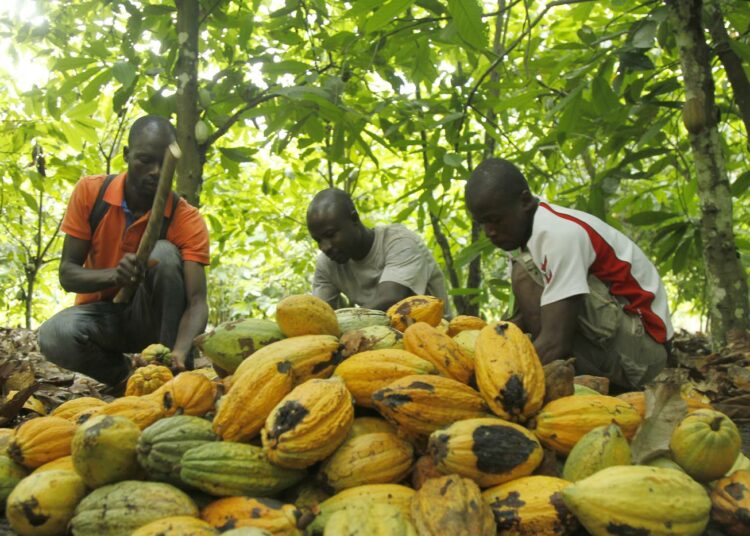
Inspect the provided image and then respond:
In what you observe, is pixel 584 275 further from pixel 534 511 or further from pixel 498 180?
pixel 534 511

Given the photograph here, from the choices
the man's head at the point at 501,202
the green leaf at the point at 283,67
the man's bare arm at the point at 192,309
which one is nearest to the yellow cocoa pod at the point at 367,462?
the man's head at the point at 501,202

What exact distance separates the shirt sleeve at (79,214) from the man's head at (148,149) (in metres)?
0.34

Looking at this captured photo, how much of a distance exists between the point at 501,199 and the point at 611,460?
1230 millimetres

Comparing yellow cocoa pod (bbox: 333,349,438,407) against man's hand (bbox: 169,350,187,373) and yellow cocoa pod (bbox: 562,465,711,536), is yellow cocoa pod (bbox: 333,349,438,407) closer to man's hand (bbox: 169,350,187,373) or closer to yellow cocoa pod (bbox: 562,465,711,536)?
yellow cocoa pod (bbox: 562,465,711,536)

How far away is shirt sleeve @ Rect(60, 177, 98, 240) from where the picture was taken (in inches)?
121

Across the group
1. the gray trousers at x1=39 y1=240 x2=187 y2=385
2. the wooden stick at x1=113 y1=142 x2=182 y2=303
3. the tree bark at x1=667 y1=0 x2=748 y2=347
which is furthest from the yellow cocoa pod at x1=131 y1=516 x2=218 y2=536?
the tree bark at x1=667 y1=0 x2=748 y2=347

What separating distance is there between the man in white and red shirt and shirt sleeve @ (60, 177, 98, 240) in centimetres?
185

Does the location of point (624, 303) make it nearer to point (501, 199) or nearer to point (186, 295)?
point (501, 199)

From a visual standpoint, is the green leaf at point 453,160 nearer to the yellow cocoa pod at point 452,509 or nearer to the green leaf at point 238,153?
the green leaf at point 238,153

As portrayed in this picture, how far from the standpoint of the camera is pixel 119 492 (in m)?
1.30

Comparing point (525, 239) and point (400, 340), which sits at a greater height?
point (525, 239)

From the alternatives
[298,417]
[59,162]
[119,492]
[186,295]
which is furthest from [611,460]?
[59,162]

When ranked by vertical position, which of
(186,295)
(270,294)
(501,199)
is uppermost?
(501,199)

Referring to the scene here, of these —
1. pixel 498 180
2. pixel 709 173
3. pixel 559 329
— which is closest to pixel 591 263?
pixel 559 329
